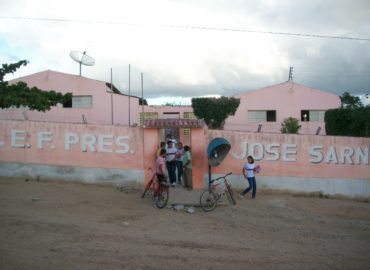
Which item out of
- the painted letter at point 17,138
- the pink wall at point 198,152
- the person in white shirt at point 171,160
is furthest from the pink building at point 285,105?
the painted letter at point 17,138

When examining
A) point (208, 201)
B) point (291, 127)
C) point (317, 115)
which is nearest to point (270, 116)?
point (317, 115)

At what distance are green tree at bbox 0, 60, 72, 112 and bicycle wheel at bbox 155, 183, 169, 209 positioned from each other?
3613 mm

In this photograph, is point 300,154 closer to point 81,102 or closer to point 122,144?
point 122,144

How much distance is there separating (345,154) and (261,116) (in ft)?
59.3

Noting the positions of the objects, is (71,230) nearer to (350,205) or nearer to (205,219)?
(205,219)

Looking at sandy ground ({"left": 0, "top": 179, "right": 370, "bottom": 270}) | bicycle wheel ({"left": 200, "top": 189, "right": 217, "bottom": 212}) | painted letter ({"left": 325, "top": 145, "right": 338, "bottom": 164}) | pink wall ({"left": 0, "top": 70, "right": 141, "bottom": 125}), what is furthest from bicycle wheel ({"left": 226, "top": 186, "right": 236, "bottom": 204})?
pink wall ({"left": 0, "top": 70, "right": 141, "bottom": 125})

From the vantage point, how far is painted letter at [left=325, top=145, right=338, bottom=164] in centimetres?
1585

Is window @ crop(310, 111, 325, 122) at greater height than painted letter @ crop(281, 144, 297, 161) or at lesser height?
greater

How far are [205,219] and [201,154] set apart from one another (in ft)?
12.7

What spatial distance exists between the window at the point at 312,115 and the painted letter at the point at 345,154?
1778 cm

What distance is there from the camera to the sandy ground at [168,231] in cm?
775

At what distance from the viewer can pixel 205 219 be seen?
38.0 feet

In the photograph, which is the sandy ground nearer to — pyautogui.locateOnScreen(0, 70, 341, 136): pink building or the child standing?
the child standing

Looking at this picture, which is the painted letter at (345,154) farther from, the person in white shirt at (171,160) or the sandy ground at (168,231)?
the person in white shirt at (171,160)
